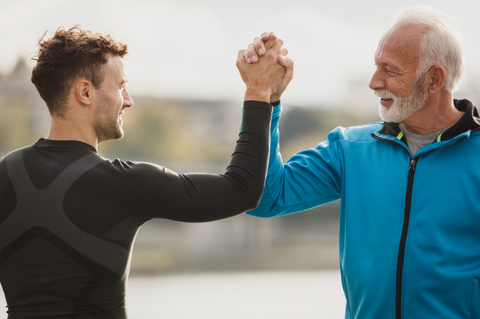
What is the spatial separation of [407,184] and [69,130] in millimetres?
870

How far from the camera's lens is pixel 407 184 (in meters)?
1.17

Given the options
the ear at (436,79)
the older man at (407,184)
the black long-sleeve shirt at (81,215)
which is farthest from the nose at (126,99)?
the ear at (436,79)

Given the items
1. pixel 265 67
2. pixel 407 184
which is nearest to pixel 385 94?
pixel 407 184

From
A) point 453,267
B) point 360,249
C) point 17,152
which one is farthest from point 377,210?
point 17,152

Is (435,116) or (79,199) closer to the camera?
(79,199)

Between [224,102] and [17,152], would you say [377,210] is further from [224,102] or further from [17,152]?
[224,102]

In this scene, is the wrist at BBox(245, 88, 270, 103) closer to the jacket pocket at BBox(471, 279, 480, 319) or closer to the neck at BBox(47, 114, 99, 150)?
the neck at BBox(47, 114, 99, 150)

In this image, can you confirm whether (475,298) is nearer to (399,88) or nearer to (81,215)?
(399,88)

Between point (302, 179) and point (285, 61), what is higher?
point (285, 61)

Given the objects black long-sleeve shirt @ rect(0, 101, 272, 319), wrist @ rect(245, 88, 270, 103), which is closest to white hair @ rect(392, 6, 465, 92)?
wrist @ rect(245, 88, 270, 103)

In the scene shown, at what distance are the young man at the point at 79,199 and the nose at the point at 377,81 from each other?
48 centimetres

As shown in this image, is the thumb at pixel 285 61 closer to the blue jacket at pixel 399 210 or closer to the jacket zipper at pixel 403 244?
the blue jacket at pixel 399 210

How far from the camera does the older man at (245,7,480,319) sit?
1.10 m

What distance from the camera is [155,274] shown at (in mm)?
10539
